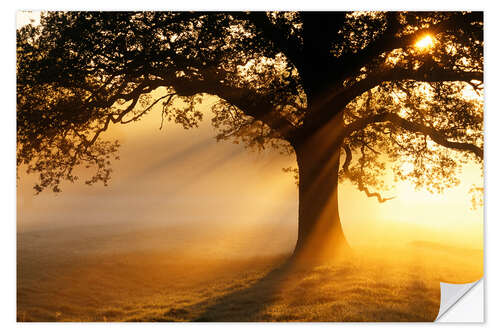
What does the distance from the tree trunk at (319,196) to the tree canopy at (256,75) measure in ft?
1.19

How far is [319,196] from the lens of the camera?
36.4ft

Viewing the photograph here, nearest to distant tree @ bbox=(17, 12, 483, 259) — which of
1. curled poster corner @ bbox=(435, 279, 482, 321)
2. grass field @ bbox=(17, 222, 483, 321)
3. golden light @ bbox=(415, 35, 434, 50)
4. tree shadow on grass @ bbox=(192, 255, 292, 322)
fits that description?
golden light @ bbox=(415, 35, 434, 50)

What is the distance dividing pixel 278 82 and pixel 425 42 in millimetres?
4067

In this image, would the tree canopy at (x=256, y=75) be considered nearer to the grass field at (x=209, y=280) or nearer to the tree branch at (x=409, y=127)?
the tree branch at (x=409, y=127)

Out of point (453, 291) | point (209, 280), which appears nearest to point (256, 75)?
point (209, 280)

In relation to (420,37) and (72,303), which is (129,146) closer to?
(72,303)

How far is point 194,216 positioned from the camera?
1041 cm

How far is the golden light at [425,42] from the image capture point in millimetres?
9897

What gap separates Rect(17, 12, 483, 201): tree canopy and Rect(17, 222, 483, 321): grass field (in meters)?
2.02

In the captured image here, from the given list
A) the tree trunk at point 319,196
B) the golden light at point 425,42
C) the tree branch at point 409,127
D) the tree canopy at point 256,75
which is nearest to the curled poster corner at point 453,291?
the tree canopy at point 256,75

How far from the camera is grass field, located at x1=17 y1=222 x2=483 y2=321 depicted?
7.89m

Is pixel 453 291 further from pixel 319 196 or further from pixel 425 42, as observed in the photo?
pixel 425 42
